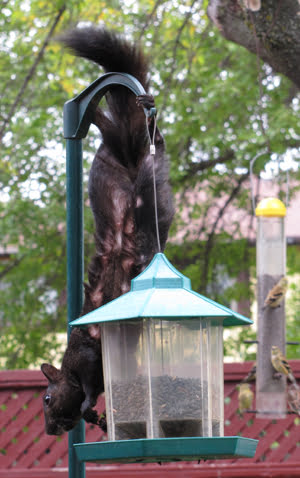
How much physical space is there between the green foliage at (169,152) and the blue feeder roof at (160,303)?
4.58 m

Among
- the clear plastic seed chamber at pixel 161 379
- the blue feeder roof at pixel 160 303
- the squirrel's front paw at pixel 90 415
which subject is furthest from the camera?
the squirrel's front paw at pixel 90 415

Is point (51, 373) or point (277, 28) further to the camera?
point (277, 28)

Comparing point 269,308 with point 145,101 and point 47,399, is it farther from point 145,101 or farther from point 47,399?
point 145,101

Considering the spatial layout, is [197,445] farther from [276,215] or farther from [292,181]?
[292,181]

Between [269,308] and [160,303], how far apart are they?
10.6 feet

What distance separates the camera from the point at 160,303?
1.60 m

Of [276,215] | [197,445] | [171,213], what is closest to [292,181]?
[276,215]

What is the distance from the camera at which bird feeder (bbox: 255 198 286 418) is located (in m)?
4.54

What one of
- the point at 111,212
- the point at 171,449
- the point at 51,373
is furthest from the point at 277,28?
the point at 171,449

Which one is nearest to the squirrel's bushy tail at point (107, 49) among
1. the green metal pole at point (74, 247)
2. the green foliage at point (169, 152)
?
the green metal pole at point (74, 247)

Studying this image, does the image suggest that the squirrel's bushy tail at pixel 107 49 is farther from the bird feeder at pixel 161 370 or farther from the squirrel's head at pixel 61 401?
the squirrel's head at pixel 61 401

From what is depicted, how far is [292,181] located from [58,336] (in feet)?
8.78

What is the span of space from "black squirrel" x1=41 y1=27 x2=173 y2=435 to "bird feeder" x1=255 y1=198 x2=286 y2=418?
7.97 feet

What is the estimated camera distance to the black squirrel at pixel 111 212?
2.07 metres
